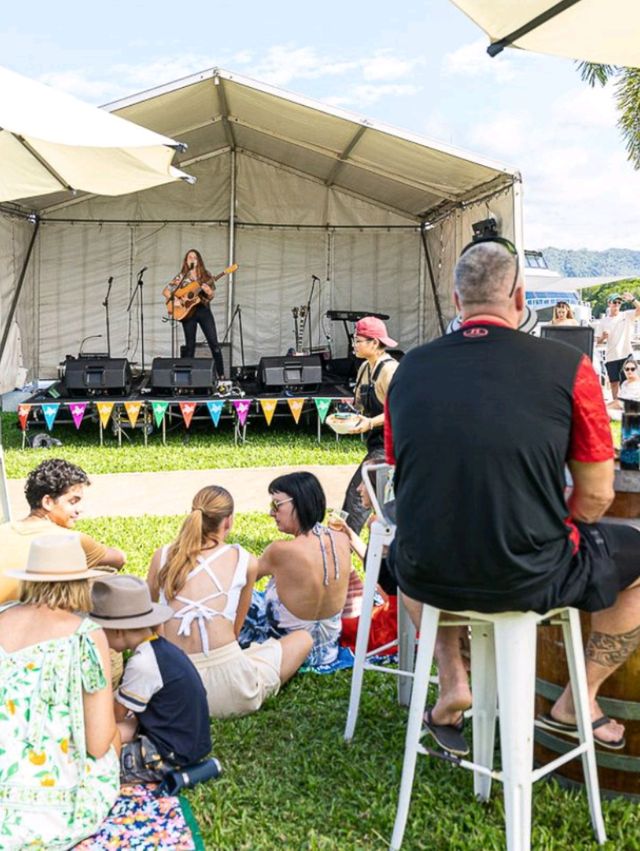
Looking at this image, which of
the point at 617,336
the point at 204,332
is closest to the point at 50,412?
the point at 204,332

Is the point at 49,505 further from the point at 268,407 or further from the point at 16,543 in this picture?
the point at 268,407

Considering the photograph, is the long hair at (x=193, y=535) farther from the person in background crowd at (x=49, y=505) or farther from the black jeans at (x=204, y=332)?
the black jeans at (x=204, y=332)

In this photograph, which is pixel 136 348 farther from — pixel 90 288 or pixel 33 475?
pixel 33 475

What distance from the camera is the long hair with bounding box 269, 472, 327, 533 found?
12.9ft

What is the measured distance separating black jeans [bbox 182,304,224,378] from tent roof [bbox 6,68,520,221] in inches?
95.9

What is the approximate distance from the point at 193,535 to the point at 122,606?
2.08ft

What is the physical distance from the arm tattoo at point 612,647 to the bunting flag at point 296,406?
7.64m

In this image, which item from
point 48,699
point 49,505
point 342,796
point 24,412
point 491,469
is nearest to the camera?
point 491,469

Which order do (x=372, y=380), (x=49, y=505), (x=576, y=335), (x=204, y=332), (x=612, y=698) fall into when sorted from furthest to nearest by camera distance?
(x=204, y=332) < (x=372, y=380) < (x=576, y=335) < (x=49, y=505) < (x=612, y=698)

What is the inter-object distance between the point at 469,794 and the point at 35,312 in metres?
12.4

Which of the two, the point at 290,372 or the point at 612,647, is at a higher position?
the point at 290,372

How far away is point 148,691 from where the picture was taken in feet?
9.52

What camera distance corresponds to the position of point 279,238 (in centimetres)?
1414

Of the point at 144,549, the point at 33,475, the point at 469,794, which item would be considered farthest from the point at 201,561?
the point at 144,549
